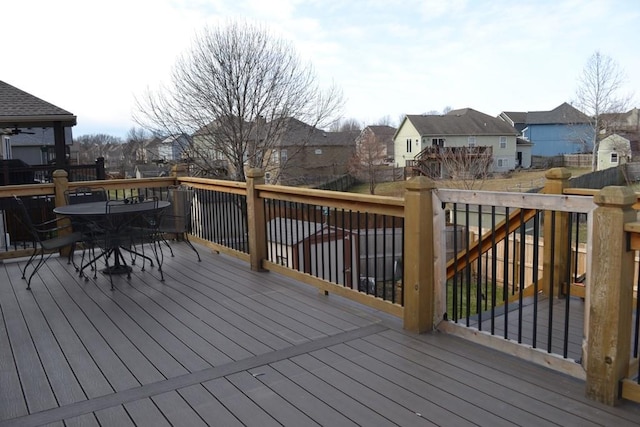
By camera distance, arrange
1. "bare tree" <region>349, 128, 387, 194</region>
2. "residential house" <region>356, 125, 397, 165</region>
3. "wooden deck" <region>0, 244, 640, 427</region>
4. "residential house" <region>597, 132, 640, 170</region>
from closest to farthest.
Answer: "wooden deck" <region>0, 244, 640, 427</region>
"residential house" <region>597, 132, 640, 170</region>
"bare tree" <region>349, 128, 387, 194</region>
"residential house" <region>356, 125, 397, 165</region>

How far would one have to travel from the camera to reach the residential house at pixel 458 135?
3709 cm

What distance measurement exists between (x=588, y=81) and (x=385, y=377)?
31974 mm

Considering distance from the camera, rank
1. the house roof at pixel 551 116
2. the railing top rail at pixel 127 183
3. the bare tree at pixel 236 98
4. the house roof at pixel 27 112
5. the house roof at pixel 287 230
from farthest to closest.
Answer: the house roof at pixel 551 116 → the bare tree at pixel 236 98 → the house roof at pixel 27 112 → the railing top rail at pixel 127 183 → the house roof at pixel 287 230

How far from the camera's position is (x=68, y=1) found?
38.0 ft

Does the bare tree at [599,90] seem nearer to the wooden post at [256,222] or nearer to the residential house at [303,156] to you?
the residential house at [303,156]

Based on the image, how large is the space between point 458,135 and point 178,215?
114 ft

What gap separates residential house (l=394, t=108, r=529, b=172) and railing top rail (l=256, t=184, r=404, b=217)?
1297 inches

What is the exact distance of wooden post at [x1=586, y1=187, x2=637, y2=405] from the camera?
2.28m

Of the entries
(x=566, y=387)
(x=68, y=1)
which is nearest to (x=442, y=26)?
(x=68, y=1)

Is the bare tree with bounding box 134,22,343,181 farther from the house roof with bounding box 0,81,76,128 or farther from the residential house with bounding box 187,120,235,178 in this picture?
the house roof with bounding box 0,81,76,128

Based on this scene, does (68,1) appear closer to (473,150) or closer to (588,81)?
(473,150)

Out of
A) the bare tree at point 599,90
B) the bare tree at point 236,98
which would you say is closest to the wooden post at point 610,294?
the bare tree at point 236,98

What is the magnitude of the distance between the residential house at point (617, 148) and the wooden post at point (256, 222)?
3161cm

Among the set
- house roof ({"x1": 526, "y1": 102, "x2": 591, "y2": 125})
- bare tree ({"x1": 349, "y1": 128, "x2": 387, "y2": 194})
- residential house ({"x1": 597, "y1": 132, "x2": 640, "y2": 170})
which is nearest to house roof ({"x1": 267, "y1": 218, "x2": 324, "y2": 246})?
bare tree ({"x1": 349, "y1": 128, "x2": 387, "y2": 194})
